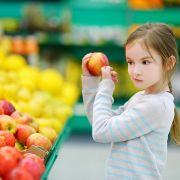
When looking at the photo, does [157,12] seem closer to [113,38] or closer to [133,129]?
[113,38]

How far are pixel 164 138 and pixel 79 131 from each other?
9.79 ft

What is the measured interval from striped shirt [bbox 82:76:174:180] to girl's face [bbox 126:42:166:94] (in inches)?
2.8

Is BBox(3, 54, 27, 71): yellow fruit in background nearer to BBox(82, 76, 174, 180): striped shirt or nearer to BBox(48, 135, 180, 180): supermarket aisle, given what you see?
BBox(48, 135, 180, 180): supermarket aisle

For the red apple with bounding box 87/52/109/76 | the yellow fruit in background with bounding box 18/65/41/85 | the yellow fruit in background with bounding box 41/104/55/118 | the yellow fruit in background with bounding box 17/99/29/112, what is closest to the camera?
the red apple with bounding box 87/52/109/76

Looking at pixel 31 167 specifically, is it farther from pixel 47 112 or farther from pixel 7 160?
pixel 47 112

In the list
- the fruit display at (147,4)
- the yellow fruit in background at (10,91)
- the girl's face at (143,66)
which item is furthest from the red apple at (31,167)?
the fruit display at (147,4)

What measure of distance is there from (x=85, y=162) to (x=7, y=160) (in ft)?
7.14

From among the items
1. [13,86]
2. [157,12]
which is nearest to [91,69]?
[13,86]

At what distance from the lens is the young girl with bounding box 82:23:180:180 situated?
98 centimetres

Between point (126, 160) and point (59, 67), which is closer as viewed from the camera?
point (126, 160)

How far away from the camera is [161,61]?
1026 millimetres

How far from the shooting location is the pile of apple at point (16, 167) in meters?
0.78

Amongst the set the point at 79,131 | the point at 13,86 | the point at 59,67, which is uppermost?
the point at 13,86

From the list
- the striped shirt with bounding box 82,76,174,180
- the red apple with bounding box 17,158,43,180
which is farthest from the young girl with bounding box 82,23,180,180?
the red apple with bounding box 17,158,43,180
